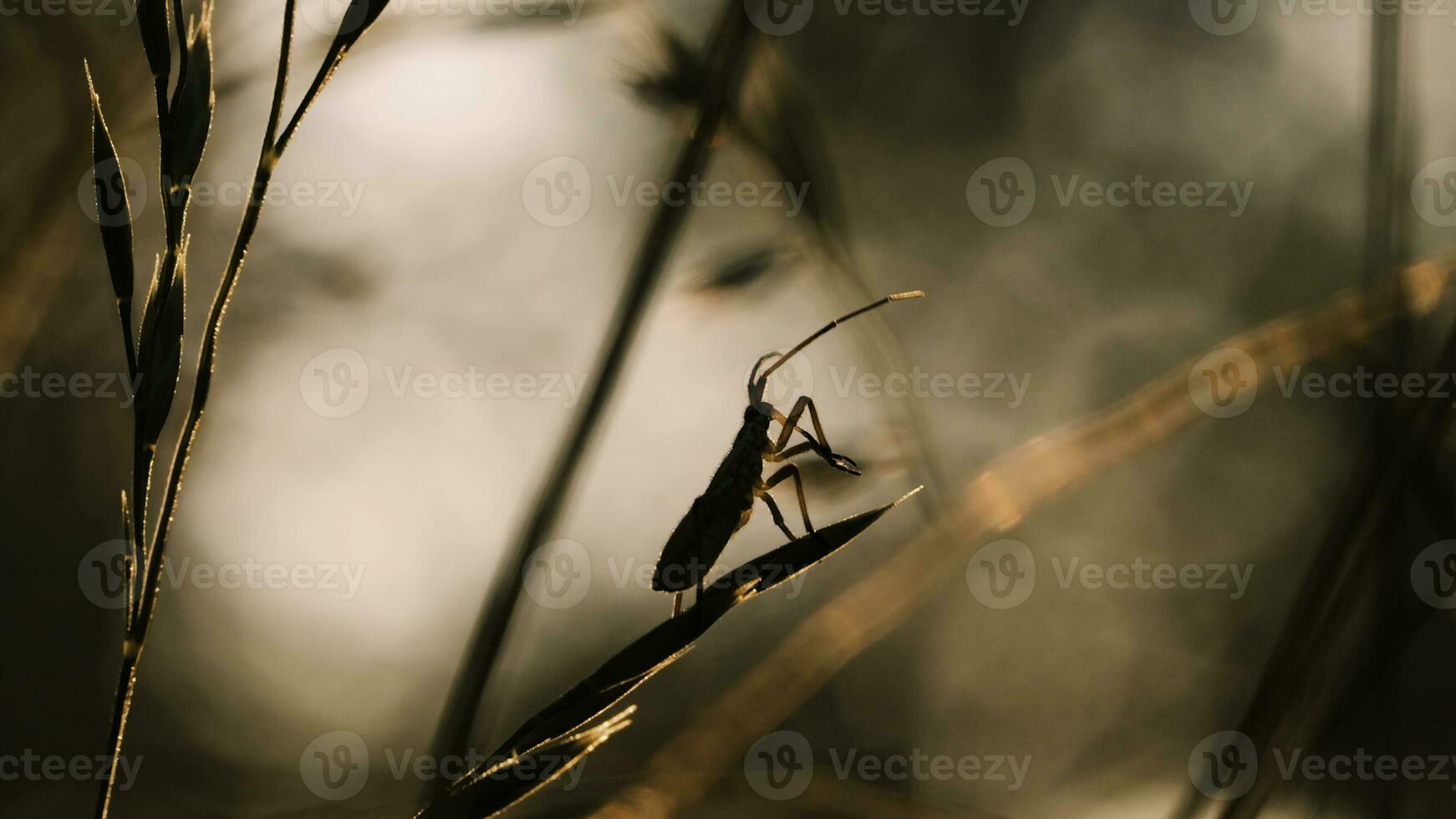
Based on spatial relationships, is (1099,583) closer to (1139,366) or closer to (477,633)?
(1139,366)
